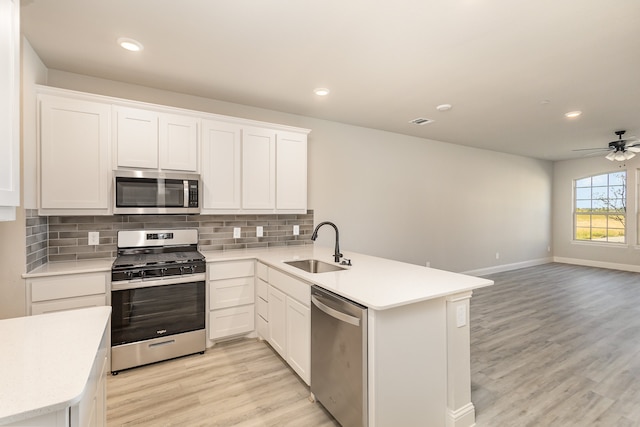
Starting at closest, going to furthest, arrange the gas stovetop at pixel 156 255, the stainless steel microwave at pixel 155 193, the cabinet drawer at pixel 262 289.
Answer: the gas stovetop at pixel 156 255, the stainless steel microwave at pixel 155 193, the cabinet drawer at pixel 262 289

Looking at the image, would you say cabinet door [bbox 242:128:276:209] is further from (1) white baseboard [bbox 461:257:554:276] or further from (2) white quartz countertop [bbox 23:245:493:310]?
(1) white baseboard [bbox 461:257:554:276]

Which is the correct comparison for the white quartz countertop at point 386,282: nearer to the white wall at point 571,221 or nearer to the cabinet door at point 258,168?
the cabinet door at point 258,168

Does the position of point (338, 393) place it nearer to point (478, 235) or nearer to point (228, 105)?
point (228, 105)

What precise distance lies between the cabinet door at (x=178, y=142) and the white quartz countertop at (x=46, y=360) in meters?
1.82

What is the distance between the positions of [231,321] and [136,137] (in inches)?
79.2

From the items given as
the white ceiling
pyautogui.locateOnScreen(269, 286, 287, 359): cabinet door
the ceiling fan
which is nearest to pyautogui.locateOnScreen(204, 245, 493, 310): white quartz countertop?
pyautogui.locateOnScreen(269, 286, 287, 359): cabinet door

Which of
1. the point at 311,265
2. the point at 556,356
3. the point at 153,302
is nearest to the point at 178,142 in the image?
the point at 153,302

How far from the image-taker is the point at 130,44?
7.53ft

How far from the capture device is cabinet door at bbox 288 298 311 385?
221cm

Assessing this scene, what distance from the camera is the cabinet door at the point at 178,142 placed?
2.87m

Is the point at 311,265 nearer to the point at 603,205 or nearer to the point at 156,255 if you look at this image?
the point at 156,255

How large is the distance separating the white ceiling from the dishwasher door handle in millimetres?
1917

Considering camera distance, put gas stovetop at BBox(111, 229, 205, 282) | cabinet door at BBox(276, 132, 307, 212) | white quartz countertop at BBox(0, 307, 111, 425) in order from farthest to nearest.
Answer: cabinet door at BBox(276, 132, 307, 212) < gas stovetop at BBox(111, 229, 205, 282) < white quartz countertop at BBox(0, 307, 111, 425)

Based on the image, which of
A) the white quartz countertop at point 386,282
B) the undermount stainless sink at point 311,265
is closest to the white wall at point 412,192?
the undermount stainless sink at point 311,265
